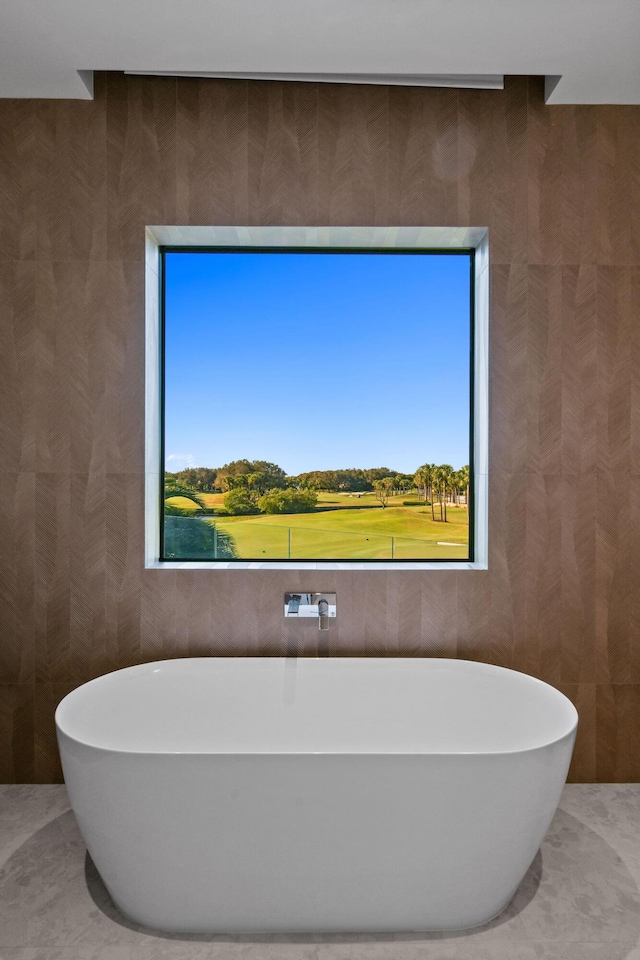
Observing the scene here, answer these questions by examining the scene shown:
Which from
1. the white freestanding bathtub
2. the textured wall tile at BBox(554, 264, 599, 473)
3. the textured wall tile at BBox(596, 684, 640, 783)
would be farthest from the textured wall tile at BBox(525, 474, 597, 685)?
the white freestanding bathtub

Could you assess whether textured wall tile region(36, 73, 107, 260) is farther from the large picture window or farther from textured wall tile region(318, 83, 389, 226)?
textured wall tile region(318, 83, 389, 226)

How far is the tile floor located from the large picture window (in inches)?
47.9

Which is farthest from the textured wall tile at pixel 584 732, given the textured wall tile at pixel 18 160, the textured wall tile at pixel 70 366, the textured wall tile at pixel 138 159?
the textured wall tile at pixel 18 160

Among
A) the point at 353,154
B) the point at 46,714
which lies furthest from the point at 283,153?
the point at 46,714

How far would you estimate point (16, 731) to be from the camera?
2408 millimetres

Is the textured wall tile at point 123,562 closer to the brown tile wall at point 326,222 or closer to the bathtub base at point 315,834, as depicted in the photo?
the brown tile wall at point 326,222

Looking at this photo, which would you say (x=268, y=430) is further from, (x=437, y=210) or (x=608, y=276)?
(x=608, y=276)

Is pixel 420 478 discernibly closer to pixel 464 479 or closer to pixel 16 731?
pixel 464 479

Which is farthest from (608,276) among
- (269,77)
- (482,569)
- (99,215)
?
(99,215)

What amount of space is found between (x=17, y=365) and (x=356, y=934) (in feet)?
7.60

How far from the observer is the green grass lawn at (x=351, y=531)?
269 cm

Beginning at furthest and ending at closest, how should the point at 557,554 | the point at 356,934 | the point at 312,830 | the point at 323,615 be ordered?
the point at 557,554 < the point at 323,615 < the point at 356,934 < the point at 312,830

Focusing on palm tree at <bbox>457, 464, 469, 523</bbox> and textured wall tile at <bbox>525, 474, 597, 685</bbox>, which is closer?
textured wall tile at <bbox>525, 474, 597, 685</bbox>

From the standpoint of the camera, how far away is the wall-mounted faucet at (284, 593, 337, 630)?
7.56 feet
